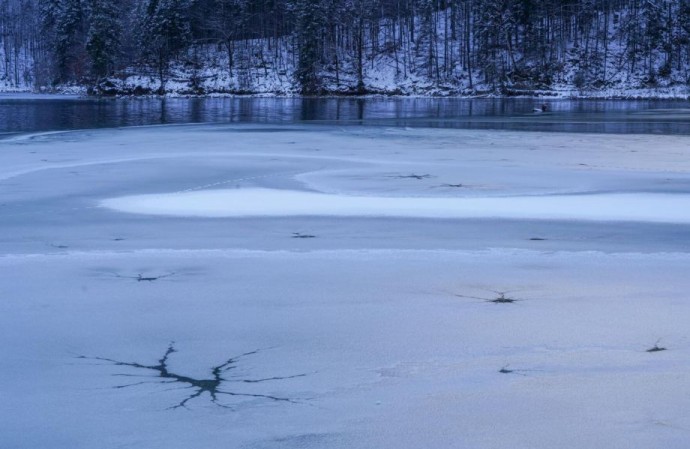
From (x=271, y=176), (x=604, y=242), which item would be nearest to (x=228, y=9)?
(x=271, y=176)

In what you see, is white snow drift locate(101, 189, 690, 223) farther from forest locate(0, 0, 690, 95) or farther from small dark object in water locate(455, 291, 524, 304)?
forest locate(0, 0, 690, 95)

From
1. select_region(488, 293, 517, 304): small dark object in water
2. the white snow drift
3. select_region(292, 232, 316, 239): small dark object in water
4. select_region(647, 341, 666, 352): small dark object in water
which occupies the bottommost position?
select_region(647, 341, 666, 352): small dark object in water

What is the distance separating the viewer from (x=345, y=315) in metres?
4.99

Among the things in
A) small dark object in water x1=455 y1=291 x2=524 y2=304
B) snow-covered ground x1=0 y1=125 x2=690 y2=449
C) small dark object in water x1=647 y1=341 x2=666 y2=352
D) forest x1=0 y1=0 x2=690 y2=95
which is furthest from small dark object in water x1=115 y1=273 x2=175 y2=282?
forest x1=0 y1=0 x2=690 y2=95

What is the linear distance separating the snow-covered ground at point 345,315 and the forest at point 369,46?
205 feet

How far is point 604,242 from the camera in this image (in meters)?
7.35

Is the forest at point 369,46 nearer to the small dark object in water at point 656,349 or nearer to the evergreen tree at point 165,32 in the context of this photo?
the evergreen tree at point 165,32

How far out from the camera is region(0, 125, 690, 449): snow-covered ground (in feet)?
11.2

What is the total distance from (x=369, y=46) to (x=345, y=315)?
8336 cm

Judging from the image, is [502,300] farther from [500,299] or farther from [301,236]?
[301,236]

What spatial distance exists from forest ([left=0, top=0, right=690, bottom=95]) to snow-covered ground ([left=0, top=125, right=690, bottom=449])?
6238 cm

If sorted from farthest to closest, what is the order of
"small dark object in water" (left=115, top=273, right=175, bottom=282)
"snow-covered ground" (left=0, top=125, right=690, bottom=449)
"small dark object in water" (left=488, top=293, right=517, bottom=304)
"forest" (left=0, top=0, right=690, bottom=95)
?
"forest" (left=0, top=0, right=690, bottom=95) → "small dark object in water" (left=115, top=273, right=175, bottom=282) → "small dark object in water" (left=488, top=293, right=517, bottom=304) → "snow-covered ground" (left=0, top=125, right=690, bottom=449)

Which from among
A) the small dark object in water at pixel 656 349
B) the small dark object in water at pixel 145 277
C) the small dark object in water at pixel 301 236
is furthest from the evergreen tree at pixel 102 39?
the small dark object in water at pixel 656 349

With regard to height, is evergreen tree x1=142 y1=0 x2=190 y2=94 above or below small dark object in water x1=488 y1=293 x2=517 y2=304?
above
